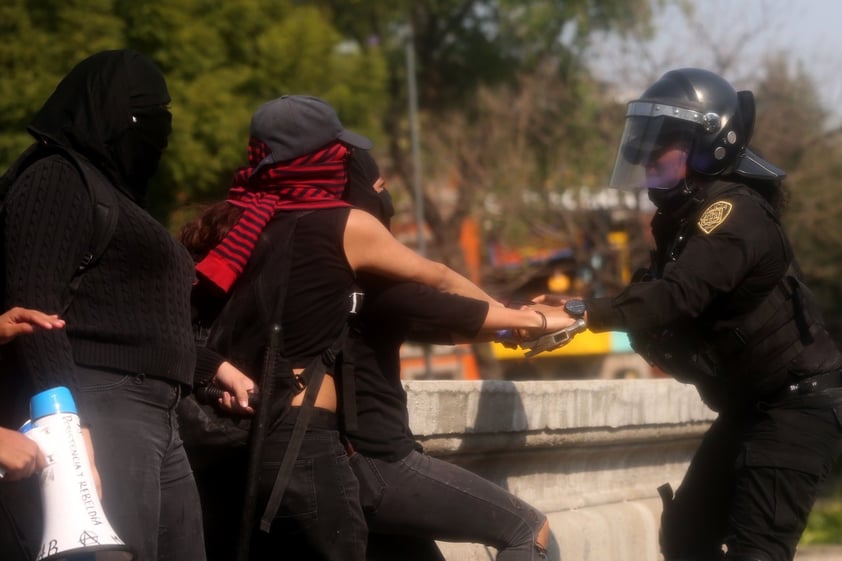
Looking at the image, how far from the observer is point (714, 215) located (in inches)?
170

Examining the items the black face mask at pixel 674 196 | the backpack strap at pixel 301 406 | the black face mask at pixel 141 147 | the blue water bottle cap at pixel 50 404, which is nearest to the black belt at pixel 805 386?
the black face mask at pixel 674 196

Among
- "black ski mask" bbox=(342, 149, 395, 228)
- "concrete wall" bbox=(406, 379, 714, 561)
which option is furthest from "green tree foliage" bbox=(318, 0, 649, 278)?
"black ski mask" bbox=(342, 149, 395, 228)

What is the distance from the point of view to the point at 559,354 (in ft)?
116

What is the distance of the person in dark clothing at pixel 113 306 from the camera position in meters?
2.99

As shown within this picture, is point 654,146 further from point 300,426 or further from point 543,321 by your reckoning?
point 300,426

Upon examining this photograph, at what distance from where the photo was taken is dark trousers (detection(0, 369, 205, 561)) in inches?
119

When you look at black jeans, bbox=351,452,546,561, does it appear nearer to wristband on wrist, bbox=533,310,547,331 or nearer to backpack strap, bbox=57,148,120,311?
wristband on wrist, bbox=533,310,547,331

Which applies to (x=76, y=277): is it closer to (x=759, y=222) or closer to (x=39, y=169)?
(x=39, y=169)

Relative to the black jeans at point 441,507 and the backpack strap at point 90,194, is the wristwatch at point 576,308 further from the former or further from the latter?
the backpack strap at point 90,194

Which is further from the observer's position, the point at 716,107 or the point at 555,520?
the point at 555,520

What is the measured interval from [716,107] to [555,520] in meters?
1.72

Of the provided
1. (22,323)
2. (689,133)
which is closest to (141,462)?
(22,323)

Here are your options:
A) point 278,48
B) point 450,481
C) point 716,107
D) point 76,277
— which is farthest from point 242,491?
A: point 278,48

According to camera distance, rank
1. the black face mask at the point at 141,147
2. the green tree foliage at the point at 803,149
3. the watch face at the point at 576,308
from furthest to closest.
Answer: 1. the green tree foliage at the point at 803,149
2. the watch face at the point at 576,308
3. the black face mask at the point at 141,147
